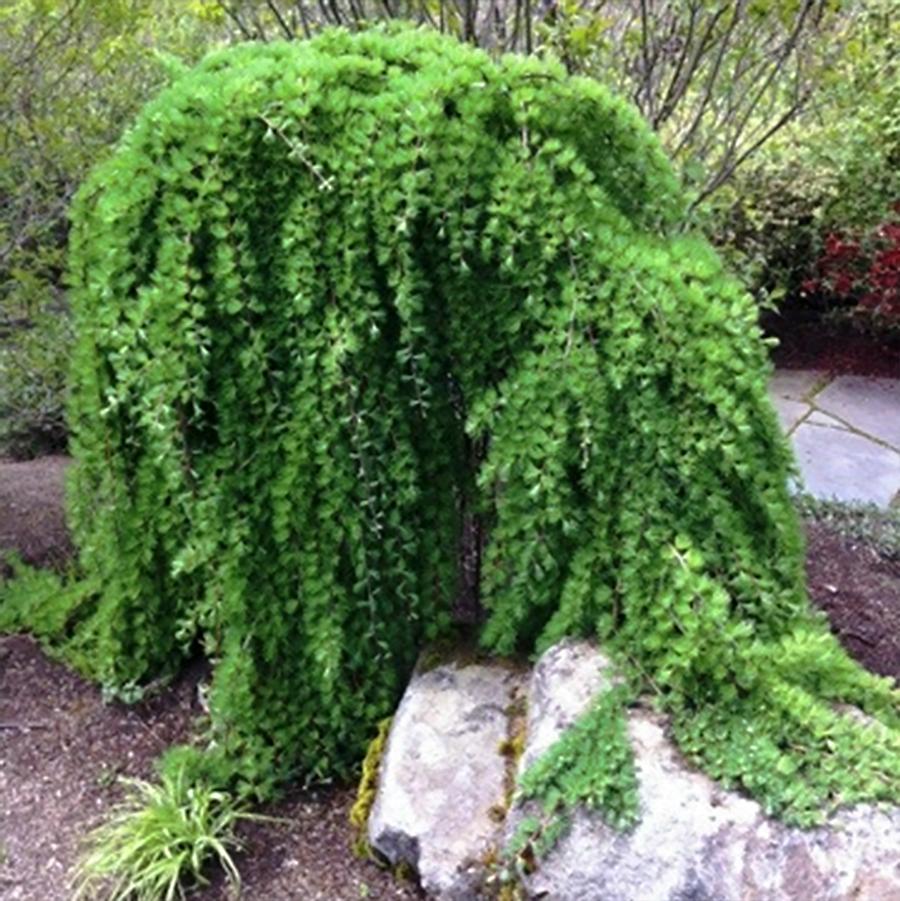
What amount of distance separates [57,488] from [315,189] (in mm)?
2786

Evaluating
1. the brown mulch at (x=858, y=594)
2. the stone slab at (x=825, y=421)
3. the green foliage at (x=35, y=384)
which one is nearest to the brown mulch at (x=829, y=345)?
the stone slab at (x=825, y=421)

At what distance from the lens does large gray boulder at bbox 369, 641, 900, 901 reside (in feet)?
7.05

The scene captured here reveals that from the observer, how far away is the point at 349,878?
2709 millimetres

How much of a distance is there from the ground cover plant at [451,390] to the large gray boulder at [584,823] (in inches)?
2.6

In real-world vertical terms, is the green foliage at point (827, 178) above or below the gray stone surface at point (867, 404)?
above

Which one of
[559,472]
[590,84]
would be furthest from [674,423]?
[590,84]

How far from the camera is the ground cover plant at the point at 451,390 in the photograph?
8.06 feet

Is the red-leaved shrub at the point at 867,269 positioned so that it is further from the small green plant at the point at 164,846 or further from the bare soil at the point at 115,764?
the small green plant at the point at 164,846

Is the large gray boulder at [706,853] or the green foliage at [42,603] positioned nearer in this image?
the large gray boulder at [706,853]

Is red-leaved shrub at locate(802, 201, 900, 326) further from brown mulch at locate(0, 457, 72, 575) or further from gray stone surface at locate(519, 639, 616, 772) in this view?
gray stone surface at locate(519, 639, 616, 772)

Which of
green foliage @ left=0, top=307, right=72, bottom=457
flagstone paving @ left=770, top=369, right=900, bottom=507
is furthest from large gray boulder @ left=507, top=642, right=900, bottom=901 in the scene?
flagstone paving @ left=770, top=369, right=900, bottom=507

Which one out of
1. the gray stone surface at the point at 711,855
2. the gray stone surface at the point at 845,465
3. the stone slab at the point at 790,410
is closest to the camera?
the gray stone surface at the point at 711,855

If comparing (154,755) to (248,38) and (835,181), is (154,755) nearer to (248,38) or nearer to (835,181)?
(248,38)

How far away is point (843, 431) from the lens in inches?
240
